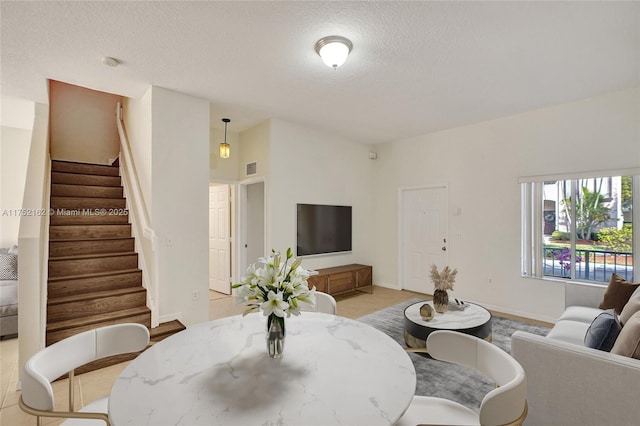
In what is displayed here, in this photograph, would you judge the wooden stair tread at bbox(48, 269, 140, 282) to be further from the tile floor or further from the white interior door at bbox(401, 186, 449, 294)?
the white interior door at bbox(401, 186, 449, 294)

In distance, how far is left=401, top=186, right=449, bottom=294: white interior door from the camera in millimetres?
5008

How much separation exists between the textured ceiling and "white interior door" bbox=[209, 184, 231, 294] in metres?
1.94

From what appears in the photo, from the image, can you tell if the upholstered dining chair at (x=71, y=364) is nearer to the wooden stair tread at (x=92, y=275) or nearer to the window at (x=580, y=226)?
the wooden stair tread at (x=92, y=275)

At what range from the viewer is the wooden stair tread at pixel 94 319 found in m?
2.83

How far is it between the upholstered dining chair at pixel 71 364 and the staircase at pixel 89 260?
1.59 m

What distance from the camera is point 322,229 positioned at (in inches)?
199

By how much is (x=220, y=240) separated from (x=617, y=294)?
513cm

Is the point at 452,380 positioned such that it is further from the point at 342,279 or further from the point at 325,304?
the point at 342,279

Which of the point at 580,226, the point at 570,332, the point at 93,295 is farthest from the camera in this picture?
the point at 580,226

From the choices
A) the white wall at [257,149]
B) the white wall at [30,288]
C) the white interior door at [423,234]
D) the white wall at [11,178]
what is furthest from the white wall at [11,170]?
the white interior door at [423,234]

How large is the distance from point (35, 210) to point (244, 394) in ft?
9.97

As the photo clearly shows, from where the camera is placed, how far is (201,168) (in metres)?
3.65

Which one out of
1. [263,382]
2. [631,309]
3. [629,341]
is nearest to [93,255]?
[263,382]

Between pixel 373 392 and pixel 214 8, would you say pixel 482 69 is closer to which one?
pixel 214 8
